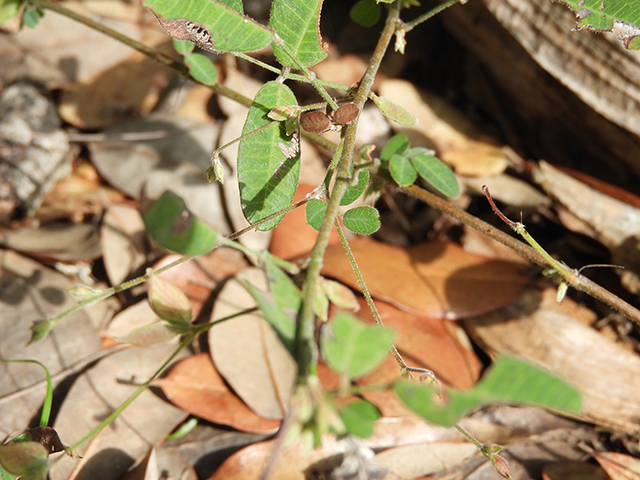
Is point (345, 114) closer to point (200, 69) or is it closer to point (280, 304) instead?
point (280, 304)

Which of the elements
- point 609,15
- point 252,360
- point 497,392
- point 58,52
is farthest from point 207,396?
point 58,52

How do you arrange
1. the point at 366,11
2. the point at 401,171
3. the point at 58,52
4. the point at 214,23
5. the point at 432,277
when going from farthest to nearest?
1. the point at 58,52
2. the point at 432,277
3. the point at 366,11
4. the point at 401,171
5. the point at 214,23

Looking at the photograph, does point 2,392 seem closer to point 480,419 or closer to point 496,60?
point 480,419

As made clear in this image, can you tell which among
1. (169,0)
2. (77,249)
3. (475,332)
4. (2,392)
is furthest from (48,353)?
(475,332)

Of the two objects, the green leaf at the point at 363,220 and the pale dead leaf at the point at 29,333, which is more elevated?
the green leaf at the point at 363,220

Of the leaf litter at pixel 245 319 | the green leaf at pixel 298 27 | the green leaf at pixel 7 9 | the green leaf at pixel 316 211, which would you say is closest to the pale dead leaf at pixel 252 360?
the leaf litter at pixel 245 319

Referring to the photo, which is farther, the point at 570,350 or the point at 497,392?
the point at 570,350

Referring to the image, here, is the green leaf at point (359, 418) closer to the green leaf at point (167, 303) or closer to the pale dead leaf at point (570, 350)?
the green leaf at point (167, 303)

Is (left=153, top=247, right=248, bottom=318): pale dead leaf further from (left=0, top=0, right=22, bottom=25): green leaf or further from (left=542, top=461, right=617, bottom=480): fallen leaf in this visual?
(left=542, top=461, right=617, bottom=480): fallen leaf
